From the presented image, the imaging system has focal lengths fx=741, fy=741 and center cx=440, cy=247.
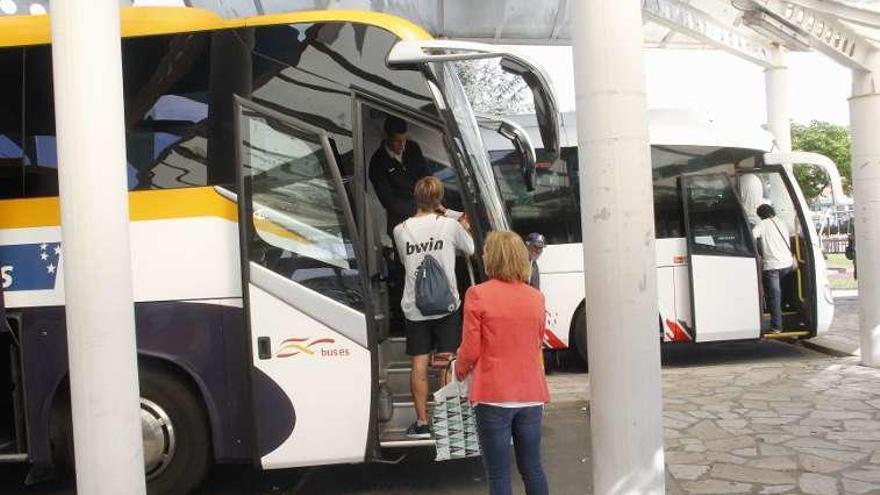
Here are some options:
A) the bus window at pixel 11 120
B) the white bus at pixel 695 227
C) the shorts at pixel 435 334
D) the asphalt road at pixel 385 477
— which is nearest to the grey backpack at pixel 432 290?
the shorts at pixel 435 334

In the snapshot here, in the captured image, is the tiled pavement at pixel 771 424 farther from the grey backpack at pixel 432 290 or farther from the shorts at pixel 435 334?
the grey backpack at pixel 432 290

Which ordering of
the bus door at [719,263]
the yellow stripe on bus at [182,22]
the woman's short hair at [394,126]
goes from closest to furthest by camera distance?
1. the yellow stripe on bus at [182,22]
2. the woman's short hair at [394,126]
3. the bus door at [719,263]

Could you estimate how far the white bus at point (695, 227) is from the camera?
9219 mm

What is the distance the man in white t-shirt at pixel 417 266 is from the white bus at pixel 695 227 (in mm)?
4422

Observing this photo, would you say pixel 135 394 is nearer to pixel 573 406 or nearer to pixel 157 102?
pixel 157 102

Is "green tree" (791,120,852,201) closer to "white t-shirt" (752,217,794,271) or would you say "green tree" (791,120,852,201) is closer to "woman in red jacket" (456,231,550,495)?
"white t-shirt" (752,217,794,271)

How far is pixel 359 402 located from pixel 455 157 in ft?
5.66

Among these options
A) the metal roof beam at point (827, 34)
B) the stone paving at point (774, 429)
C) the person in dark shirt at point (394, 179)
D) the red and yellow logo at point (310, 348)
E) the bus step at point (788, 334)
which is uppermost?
the metal roof beam at point (827, 34)

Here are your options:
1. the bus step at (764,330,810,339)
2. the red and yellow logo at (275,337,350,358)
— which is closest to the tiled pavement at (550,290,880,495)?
the bus step at (764,330,810,339)

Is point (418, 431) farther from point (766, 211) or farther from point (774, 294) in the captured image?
point (766, 211)

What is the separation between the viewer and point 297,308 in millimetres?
4688

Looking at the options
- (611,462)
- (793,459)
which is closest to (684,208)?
(793,459)

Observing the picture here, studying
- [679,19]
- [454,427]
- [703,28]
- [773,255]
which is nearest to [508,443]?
[454,427]

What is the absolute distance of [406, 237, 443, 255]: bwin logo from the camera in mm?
4855
